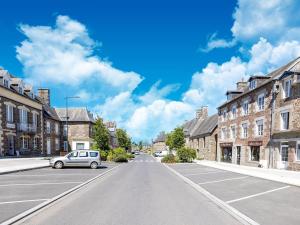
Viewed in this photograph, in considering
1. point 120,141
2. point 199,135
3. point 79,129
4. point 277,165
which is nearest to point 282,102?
point 277,165

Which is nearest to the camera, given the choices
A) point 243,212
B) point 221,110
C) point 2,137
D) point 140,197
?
point 243,212

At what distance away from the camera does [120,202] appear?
8.90m

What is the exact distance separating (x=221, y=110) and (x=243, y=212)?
33.4m

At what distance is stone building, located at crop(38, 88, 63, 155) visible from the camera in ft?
140

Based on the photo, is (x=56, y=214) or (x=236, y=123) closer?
(x=56, y=214)

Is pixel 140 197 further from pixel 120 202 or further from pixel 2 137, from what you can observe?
pixel 2 137

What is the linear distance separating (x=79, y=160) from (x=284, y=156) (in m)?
18.0

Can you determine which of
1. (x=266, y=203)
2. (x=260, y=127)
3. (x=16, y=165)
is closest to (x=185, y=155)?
(x=260, y=127)

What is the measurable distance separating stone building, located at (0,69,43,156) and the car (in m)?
10.7

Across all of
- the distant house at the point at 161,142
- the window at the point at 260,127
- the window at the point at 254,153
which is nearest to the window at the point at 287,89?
the window at the point at 260,127

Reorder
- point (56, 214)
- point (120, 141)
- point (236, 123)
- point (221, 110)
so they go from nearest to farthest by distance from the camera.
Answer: point (56, 214)
point (236, 123)
point (221, 110)
point (120, 141)

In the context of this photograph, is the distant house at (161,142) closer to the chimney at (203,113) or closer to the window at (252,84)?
the chimney at (203,113)

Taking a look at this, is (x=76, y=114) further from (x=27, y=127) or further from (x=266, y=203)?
(x=266, y=203)

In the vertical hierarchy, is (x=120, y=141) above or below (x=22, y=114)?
below
